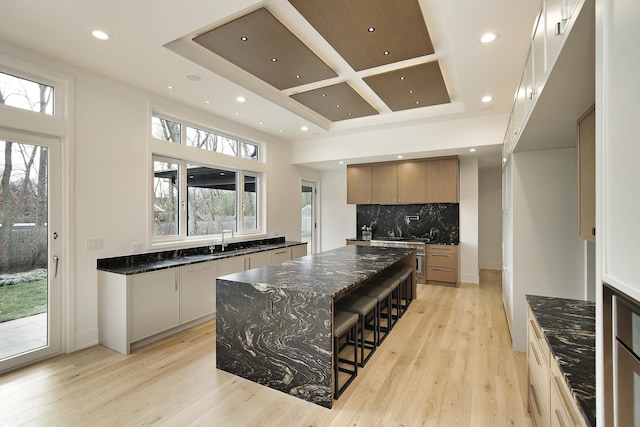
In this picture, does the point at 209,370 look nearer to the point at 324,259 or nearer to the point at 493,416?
the point at 324,259

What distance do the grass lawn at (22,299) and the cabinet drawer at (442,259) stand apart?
222 inches

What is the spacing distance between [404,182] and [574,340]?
4870mm

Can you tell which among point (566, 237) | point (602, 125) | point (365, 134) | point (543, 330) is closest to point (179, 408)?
point (543, 330)

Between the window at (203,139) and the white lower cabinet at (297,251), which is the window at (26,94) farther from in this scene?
the white lower cabinet at (297,251)

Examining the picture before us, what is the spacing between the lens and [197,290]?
12.6ft

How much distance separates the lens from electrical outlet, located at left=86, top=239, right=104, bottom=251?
3268 millimetres

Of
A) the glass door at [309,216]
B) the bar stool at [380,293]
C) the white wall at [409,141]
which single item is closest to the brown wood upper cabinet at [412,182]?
the white wall at [409,141]

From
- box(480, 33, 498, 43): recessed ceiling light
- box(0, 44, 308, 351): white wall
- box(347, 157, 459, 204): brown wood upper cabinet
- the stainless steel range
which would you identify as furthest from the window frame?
box(480, 33, 498, 43): recessed ceiling light

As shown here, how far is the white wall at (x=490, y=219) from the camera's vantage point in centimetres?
743

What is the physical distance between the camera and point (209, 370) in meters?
2.75

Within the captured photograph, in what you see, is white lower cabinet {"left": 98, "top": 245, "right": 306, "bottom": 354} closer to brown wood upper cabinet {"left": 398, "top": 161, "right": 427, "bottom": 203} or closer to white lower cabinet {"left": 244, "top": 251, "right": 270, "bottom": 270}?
white lower cabinet {"left": 244, "top": 251, "right": 270, "bottom": 270}

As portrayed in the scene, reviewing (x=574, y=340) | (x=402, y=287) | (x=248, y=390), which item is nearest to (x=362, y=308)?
(x=248, y=390)

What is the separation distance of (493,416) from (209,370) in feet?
7.47

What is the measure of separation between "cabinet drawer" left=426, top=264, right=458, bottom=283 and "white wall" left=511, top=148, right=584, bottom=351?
261 cm
